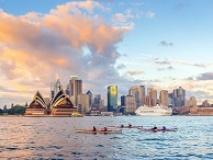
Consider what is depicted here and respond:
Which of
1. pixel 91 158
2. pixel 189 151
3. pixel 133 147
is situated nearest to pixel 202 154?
pixel 189 151

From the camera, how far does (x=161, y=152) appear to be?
46219 mm

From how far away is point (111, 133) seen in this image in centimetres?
7588

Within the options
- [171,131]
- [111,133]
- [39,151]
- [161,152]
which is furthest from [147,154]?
[171,131]

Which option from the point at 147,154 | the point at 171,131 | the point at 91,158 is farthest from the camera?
the point at 171,131

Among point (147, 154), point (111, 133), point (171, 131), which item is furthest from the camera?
point (171, 131)

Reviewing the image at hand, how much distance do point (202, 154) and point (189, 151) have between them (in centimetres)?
285

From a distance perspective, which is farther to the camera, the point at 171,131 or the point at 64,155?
the point at 171,131

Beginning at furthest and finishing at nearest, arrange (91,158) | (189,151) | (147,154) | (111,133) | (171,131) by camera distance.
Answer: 1. (171,131)
2. (111,133)
3. (189,151)
4. (147,154)
5. (91,158)

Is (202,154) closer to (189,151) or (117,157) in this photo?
(189,151)

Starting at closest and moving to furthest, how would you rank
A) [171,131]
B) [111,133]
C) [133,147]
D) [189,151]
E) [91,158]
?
1. [91,158]
2. [189,151]
3. [133,147]
4. [111,133]
5. [171,131]

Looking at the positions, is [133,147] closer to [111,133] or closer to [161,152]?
[161,152]

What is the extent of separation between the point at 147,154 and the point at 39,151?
13031 millimetres

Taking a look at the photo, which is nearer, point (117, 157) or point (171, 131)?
point (117, 157)

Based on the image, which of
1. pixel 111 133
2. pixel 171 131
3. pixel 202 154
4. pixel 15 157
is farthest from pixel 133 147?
pixel 171 131
